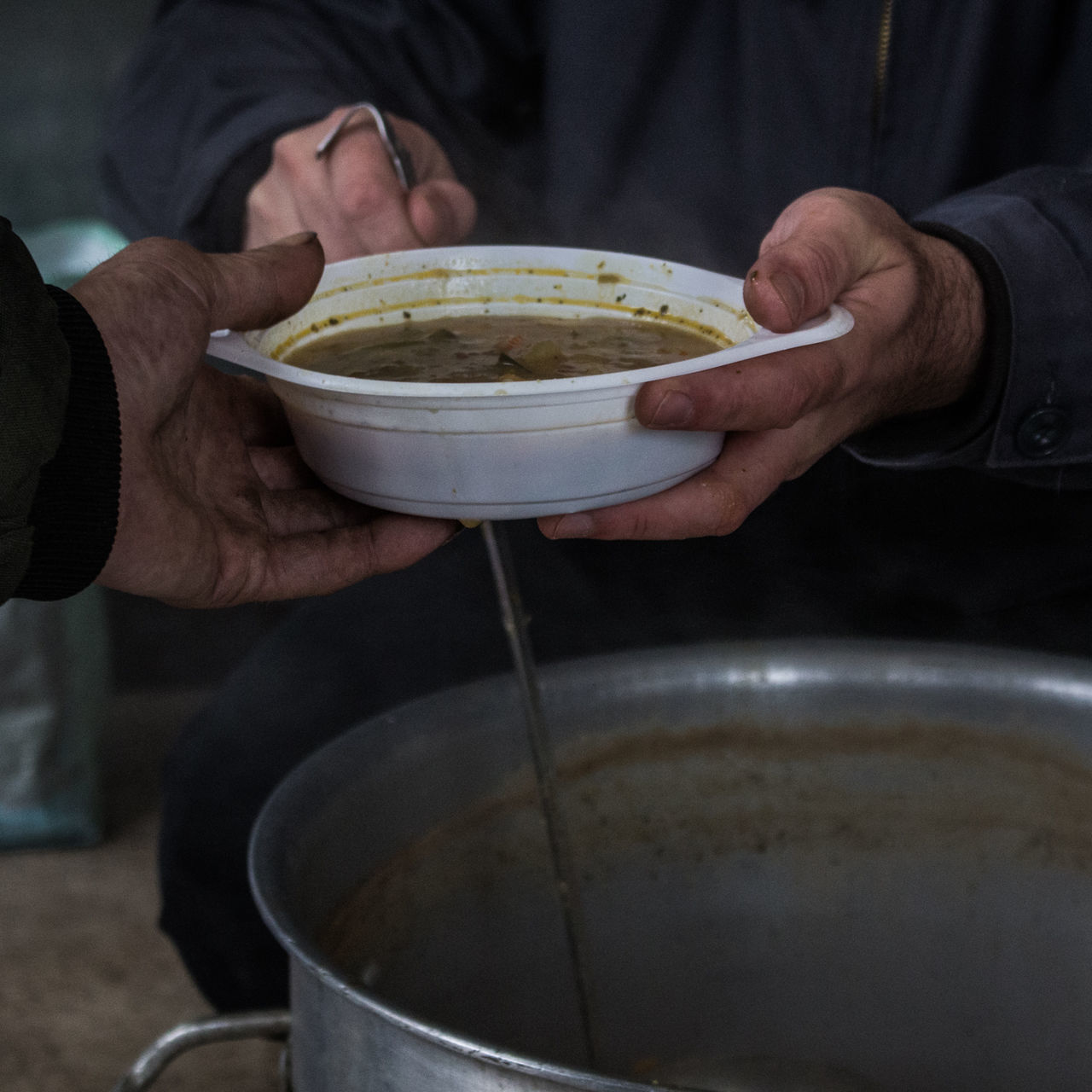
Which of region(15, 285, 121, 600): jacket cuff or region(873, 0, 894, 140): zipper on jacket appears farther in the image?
region(873, 0, 894, 140): zipper on jacket

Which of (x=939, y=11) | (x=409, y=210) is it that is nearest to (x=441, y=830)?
(x=409, y=210)

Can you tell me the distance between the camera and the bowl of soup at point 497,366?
2.26ft

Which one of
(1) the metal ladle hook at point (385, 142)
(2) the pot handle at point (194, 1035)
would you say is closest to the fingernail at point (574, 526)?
(2) the pot handle at point (194, 1035)

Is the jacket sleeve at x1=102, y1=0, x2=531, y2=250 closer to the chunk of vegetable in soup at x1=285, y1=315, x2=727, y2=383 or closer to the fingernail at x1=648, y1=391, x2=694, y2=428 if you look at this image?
the chunk of vegetable in soup at x1=285, y1=315, x2=727, y2=383

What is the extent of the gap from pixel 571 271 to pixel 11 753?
1406 mm

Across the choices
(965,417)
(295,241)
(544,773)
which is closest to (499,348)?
(295,241)

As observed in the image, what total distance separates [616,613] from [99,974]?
0.96 metres

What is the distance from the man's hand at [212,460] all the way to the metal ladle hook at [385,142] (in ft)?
1.03

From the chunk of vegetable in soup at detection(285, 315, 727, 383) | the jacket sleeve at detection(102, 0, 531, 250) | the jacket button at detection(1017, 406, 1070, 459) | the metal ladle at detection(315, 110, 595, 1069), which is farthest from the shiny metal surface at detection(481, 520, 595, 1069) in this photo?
the jacket sleeve at detection(102, 0, 531, 250)

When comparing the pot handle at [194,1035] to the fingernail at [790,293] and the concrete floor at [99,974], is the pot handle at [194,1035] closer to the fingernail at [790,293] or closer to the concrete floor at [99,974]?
the fingernail at [790,293]

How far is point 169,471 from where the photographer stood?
764 millimetres

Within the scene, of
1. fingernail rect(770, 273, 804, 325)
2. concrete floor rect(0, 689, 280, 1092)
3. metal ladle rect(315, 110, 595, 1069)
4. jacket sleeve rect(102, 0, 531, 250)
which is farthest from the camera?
concrete floor rect(0, 689, 280, 1092)

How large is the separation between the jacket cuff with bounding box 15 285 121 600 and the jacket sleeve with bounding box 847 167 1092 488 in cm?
68

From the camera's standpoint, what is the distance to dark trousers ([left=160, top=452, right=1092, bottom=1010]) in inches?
51.9
